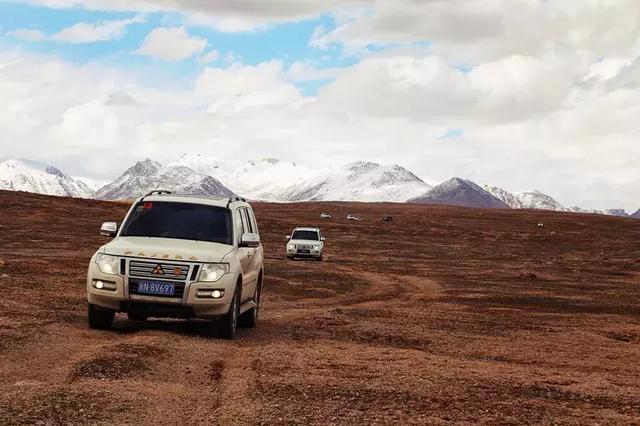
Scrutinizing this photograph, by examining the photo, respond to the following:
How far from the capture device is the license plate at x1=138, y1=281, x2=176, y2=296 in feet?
41.4

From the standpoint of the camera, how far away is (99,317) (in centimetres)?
1312

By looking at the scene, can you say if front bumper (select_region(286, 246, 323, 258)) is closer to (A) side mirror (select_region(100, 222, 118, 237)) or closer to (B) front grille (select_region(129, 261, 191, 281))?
(A) side mirror (select_region(100, 222, 118, 237))

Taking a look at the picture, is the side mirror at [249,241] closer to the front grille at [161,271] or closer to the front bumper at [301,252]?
the front grille at [161,271]

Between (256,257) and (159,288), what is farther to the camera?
(256,257)

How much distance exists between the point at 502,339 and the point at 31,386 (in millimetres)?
8756

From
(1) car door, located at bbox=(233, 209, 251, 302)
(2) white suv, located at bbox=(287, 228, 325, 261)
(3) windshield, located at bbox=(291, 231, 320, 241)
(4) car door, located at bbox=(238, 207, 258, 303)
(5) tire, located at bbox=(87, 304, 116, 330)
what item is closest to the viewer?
(5) tire, located at bbox=(87, 304, 116, 330)

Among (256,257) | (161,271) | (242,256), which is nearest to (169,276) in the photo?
(161,271)

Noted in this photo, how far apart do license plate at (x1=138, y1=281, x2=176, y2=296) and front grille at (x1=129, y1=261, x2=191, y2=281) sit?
8cm

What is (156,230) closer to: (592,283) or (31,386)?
(31,386)

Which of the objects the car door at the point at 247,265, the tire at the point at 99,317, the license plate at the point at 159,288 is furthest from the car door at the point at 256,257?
the tire at the point at 99,317

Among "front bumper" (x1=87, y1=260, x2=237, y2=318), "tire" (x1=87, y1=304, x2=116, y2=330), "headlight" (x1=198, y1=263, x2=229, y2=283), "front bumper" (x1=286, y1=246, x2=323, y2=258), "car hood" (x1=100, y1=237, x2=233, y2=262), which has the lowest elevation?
"front bumper" (x1=286, y1=246, x2=323, y2=258)

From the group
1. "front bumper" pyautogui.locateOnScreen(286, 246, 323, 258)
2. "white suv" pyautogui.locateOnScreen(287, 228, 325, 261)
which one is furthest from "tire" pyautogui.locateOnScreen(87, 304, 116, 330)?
"front bumper" pyautogui.locateOnScreen(286, 246, 323, 258)

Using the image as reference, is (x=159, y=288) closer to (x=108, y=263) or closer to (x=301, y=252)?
(x=108, y=263)

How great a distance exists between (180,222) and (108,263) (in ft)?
5.30
